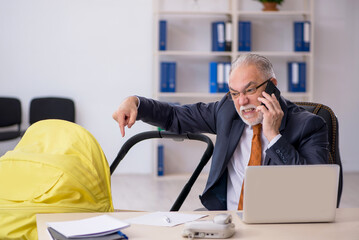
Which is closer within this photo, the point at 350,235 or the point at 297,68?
the point at 350,235

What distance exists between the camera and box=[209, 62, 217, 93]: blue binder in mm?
5230

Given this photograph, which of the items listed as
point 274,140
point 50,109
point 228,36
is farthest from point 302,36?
point 274,140

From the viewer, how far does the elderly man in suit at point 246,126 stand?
1878mm

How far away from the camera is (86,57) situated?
5.44 m

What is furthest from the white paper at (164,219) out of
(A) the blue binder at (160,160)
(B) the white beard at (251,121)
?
(A) the blue binder at (160,160)

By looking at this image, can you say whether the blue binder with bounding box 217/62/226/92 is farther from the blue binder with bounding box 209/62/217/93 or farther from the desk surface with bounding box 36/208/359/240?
the desk surface with bounding box 36/208/359/240

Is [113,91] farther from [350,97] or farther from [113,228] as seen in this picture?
[113,228]

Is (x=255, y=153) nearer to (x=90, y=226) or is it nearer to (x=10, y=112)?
(x=90, y=226)

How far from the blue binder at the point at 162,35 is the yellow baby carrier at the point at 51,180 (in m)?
3.47

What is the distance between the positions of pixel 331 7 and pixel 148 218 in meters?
4.87

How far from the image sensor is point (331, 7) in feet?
18.7

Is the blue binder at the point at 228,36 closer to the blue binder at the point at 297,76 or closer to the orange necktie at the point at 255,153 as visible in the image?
the blue binder at the point at 297,76

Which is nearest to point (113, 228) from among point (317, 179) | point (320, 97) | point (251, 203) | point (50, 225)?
point (50, 225)

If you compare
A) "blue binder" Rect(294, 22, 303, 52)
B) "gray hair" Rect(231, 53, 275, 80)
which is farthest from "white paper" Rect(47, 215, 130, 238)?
"blue binder" Rect(294, 22, 303, 52)
